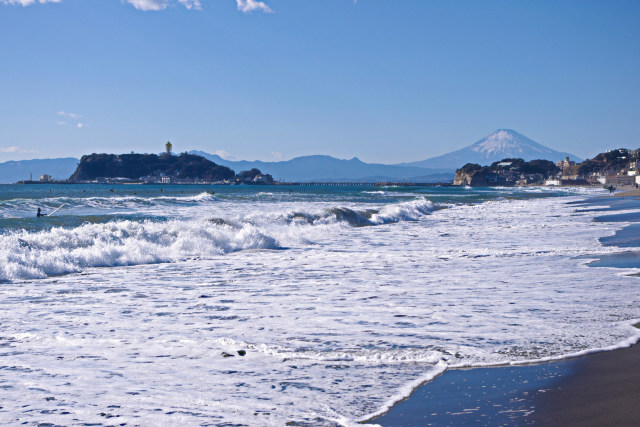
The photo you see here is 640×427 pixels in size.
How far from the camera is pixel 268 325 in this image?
5863mm

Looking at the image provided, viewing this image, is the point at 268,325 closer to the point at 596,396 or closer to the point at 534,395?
the point at 534,395

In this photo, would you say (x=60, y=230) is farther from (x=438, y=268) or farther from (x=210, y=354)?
(x=210, y=354)

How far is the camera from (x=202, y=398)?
3.75 meters

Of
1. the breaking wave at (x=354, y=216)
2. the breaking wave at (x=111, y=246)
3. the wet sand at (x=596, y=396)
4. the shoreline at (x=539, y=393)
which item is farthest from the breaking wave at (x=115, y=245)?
the wet sand at (x=596, y=396)

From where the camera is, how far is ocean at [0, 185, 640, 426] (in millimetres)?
3750

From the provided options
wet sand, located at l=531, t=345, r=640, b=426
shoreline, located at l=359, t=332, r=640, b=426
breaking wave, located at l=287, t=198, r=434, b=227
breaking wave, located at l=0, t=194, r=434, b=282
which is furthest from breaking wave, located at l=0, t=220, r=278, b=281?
breaking wave, located at l=287, t=198, r=434, b=227

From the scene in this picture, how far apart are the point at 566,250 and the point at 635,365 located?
28.2 feet

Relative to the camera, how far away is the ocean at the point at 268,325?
3.75 meters

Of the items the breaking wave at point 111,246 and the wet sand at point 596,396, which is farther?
the breaking wave at point 111,246

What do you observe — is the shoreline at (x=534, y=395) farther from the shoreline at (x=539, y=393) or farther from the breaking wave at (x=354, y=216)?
the breaking wave at (x=354, y=216)

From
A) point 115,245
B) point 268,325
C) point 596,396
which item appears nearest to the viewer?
point 596,396

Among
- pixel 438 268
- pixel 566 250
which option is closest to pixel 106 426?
pixel 438 268

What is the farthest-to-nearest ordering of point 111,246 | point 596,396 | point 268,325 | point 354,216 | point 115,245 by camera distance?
point 354,216 < point 115,245 < point 111,246 < point 268,325 < point 596,396

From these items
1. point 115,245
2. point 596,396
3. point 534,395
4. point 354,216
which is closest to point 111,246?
point 115,245
